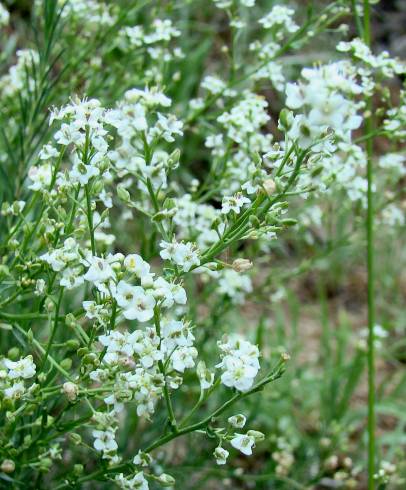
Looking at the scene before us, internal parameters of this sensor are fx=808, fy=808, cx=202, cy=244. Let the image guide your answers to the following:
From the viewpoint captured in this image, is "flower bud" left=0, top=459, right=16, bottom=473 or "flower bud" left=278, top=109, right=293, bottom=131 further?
"flower bud" left=0, top=459, right=16, bottom=473

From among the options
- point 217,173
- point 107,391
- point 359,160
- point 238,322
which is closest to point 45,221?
point 107,391

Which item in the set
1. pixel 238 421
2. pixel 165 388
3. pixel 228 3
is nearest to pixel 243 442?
pixel 238 421

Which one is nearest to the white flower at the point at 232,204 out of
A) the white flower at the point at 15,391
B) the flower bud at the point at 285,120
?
the flower bud at the point at 285,120

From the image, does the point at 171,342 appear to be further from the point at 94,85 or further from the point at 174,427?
the point at 94,85

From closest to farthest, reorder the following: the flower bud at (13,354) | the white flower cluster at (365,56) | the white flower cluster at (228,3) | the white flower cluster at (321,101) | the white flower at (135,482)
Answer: the white flower cluster at (321,101), the white flower at (135,482), the flower bud at (13,354), the white flower cluster at (365,56), the white flower cluster at (228,3)

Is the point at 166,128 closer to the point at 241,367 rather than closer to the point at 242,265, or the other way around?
the point at 242,265

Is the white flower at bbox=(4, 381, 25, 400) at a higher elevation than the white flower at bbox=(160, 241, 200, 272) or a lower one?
lower

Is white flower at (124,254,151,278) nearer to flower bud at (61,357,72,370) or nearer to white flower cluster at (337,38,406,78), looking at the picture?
flower bud at (61,357,72,370)

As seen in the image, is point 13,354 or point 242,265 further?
point 13,354

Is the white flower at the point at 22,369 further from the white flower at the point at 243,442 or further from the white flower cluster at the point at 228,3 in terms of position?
the white flower cluster at the point at 228,3

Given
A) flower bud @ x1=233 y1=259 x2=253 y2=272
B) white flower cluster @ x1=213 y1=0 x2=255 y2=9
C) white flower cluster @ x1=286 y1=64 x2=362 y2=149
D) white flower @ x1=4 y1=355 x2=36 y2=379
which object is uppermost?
white flower cluster @ x1=213 y1=0 x2=255 y2=9

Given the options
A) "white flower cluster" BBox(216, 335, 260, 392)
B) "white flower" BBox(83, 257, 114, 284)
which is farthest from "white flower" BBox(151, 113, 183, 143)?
"white flower cluster" BBox(216, 335, 260, 392)

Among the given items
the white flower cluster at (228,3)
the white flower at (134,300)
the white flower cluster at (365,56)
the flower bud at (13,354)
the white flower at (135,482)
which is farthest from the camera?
the white flower cluster at (228,3)
